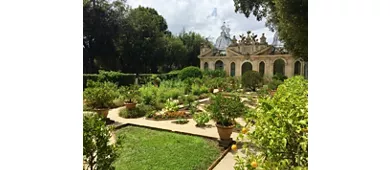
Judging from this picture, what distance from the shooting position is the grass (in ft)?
7.88

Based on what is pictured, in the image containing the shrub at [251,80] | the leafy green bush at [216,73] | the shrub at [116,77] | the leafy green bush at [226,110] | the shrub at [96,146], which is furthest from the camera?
the leafy green bush at [216,73]

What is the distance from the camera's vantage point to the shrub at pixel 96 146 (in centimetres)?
149

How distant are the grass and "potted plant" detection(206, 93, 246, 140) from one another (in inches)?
8.4

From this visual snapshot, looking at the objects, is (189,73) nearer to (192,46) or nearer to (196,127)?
(192,46)

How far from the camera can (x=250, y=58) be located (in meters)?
14.1

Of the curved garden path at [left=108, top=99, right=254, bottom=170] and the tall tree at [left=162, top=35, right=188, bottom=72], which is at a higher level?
the tall tree at [left=162, top=35, right=188, bottom=72]

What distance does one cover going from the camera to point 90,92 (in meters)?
4.27

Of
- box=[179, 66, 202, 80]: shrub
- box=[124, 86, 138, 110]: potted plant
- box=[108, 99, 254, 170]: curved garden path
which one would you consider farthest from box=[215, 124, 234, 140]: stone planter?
box=[179, 66, 202, 80]: shrub

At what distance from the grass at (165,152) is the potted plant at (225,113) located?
0.21m

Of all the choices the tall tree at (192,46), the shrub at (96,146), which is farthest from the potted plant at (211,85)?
the tall tree at (192,46)

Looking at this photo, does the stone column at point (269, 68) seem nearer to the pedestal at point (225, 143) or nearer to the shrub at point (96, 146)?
the pedestal at point (225, 143)
